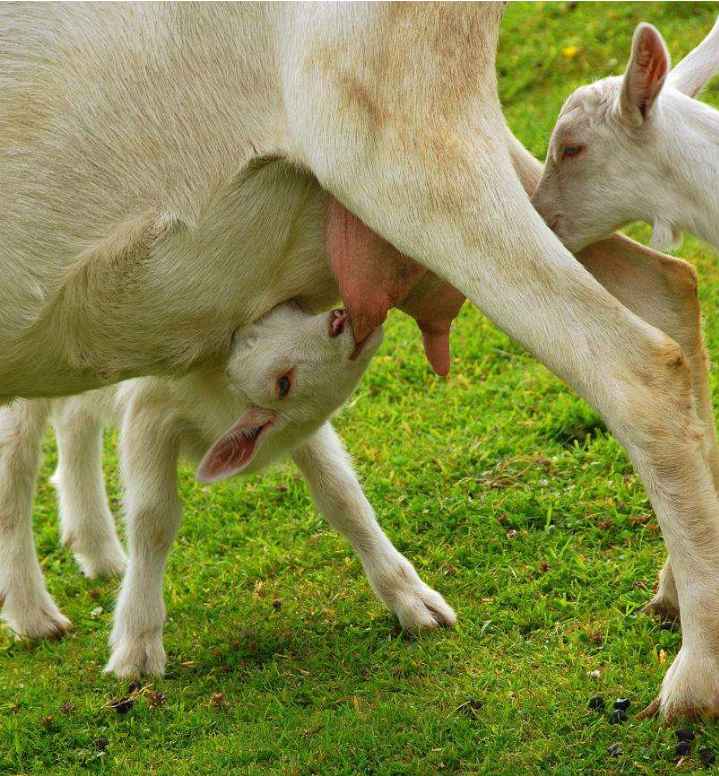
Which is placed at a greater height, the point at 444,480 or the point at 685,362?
the point at 685,362

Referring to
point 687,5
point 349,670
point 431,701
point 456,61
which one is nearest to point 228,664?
point 349,670

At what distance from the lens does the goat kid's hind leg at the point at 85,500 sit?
22.0ft

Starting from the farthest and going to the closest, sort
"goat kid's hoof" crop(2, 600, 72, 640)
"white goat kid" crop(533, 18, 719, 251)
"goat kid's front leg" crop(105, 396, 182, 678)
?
"goat kid's hoof" crop(2, 600, 72, 640), "goat kid's front leg" crop(105, 396, 182, 678), "white goat kid" crop(533, 18, 719, 251)

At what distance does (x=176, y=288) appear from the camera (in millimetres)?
4566

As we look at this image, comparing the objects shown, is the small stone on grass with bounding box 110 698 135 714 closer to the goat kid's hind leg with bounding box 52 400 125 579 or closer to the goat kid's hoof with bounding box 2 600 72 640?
the goat kid's hoof with bounding box 2 600 72 640

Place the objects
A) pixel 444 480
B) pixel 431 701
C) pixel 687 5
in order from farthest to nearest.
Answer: pixel 687 5
pixel 444 480
pixel 431 701

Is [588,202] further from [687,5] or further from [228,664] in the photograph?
[687,5]

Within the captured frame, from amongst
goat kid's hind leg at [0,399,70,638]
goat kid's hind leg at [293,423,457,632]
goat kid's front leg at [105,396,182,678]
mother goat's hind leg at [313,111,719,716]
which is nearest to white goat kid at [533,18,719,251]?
mother goat's hind leg at [313,111,719,716]

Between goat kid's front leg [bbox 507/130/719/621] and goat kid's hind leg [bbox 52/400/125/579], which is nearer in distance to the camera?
goat kid's front leg [bbox 507/130/719/621]

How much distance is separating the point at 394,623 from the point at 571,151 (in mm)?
2050

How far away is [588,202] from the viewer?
4.64 metres

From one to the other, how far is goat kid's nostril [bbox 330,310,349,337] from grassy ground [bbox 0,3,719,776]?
126cm

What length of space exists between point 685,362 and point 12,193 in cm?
212

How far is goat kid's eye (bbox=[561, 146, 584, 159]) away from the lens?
15.3 feet
